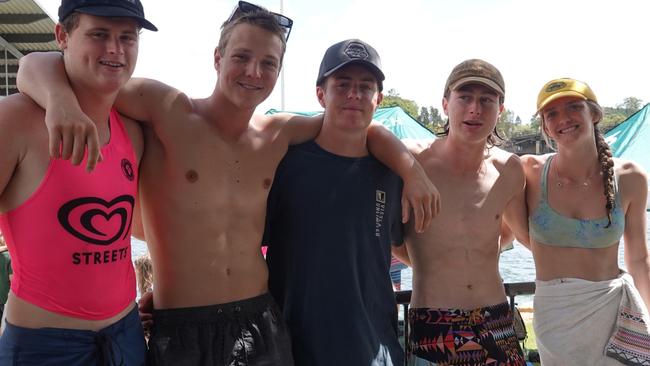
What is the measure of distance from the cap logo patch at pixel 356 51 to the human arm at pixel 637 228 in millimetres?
1837

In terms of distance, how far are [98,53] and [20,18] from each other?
10708 millimetres

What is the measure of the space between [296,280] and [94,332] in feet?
2.92

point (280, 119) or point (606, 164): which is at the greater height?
point (280, 119)

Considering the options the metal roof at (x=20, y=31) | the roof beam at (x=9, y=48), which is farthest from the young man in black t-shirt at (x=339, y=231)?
the roof beam at (x=9, y=48)

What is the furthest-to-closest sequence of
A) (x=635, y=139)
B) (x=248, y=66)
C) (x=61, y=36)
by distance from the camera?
(x=635, y=139), (x=248, y=66), (x=61, y=36)

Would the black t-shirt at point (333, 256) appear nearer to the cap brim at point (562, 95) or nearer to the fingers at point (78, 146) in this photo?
the fingers at point (78, 146)

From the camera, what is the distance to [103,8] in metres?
1.81

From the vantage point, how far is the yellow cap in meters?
2.89

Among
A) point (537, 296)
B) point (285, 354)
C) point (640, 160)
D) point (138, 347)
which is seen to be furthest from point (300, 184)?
point (640, 160)

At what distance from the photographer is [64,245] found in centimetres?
175

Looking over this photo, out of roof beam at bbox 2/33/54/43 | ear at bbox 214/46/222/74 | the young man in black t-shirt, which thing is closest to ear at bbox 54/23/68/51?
ear at bbox 214/46/222/74

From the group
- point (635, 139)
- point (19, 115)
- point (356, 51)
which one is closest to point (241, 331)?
point (19, 115)

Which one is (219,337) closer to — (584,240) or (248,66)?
(248,66)

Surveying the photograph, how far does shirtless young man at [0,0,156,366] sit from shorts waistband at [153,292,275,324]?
0.17 m
